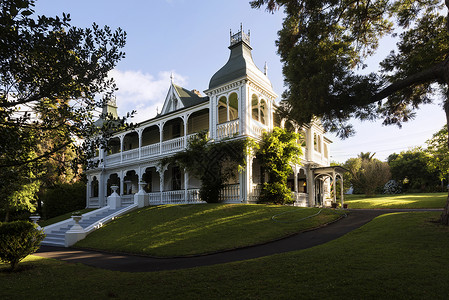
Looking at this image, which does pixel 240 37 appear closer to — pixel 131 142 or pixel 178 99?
pixel 178 99

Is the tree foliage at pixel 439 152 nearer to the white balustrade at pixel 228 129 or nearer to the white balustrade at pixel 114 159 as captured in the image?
the white balustrade at pixel 228 129

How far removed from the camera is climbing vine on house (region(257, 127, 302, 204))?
1748 centimetres

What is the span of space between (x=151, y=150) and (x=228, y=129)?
7.80 m

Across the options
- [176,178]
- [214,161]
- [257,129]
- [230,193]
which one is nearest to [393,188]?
[257,129]

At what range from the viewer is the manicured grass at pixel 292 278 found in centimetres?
513

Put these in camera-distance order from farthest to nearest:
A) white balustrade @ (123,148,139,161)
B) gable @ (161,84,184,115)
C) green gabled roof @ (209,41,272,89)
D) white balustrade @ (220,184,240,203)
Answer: white balustrade @ (123,148,139,161)
gable @ (161,84,184,115)
green gabled roof @ (209,41,272,89)
white balustrade @ (220,184,240,203)

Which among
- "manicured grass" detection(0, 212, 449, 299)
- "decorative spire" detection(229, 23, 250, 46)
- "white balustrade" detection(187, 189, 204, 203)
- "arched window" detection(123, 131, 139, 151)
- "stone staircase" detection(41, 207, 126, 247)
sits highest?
"decorative spire" detection(229, 23, 250, 46)

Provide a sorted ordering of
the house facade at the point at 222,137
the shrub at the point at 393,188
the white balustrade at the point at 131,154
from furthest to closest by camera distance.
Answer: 1. the shrub at the point at 393,188
2. the white balustrade at the point at 131,154
3. the house facade at the point at 222,137

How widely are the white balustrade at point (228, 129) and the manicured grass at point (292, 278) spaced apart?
34.0 ft

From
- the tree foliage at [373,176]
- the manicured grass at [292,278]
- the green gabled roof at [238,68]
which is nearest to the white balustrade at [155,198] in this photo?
the green gabled roof at [238,68]

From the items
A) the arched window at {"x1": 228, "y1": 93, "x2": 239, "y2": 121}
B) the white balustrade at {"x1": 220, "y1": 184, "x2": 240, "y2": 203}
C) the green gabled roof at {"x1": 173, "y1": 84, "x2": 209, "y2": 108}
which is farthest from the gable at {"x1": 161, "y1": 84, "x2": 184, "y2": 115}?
the white balustrade at {"x1": 220, "y1": 184, "x2": 240, "y2": 203}

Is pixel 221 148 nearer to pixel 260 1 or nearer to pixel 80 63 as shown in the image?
pixel 260 1

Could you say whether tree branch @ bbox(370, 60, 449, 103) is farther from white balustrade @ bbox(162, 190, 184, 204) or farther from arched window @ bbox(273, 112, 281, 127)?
white balustrade @ bbox(162, 190, 184, 204)

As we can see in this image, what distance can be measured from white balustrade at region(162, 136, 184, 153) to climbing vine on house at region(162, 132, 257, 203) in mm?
3367
